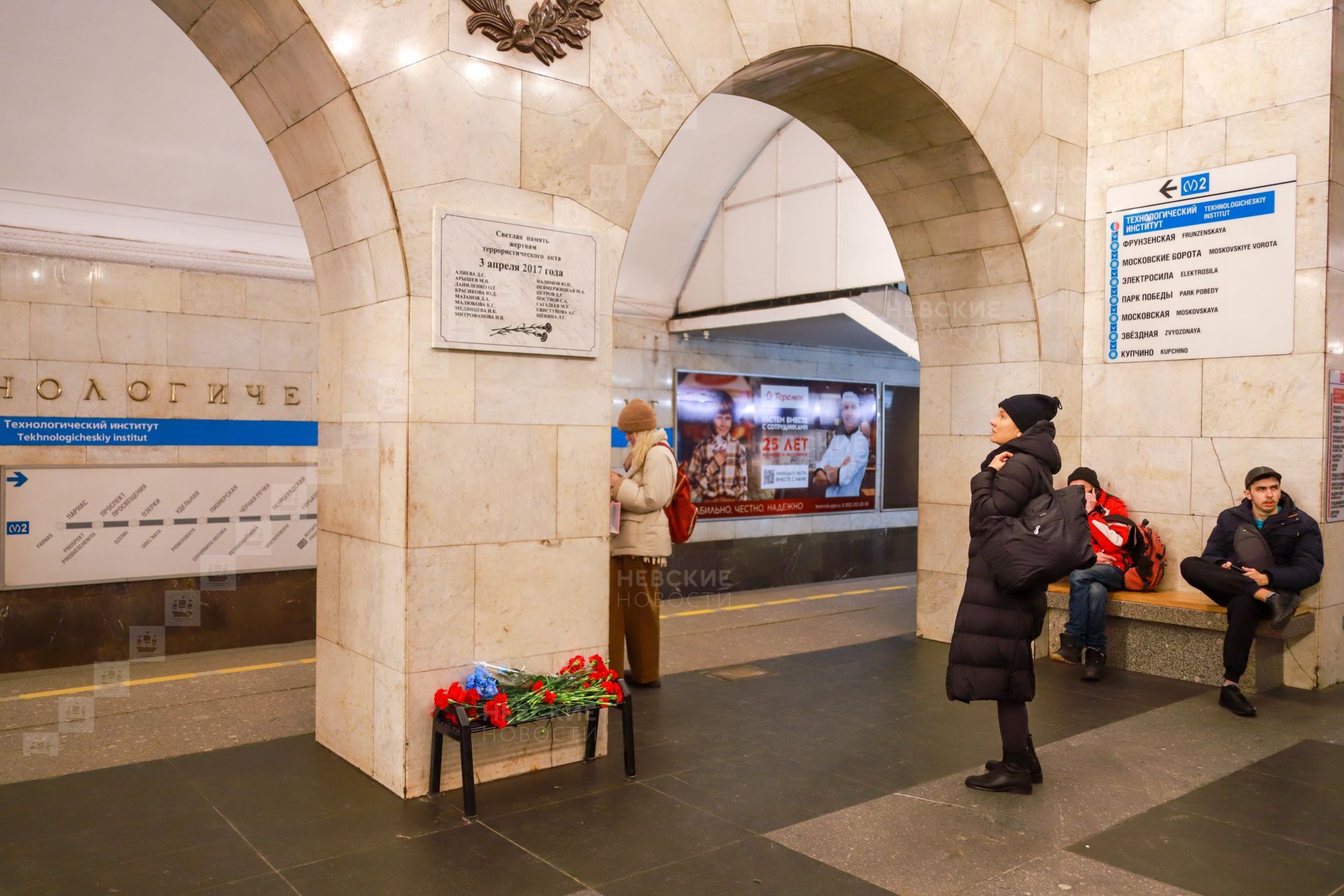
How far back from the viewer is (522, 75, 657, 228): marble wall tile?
4.62 metres

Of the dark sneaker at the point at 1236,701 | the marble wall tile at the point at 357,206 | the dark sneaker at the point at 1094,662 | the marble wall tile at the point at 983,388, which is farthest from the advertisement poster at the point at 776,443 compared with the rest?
the marble wall tile at the point at 357,206

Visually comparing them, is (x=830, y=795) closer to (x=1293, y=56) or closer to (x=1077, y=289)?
(x=1077, y=289)

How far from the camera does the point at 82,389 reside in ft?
22.4

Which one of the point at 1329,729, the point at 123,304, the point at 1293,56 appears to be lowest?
the point at 1329,729

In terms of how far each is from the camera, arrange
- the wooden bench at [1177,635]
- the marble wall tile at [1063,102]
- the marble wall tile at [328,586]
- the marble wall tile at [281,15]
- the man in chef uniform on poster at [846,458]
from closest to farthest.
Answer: the marble wall tile at [281,15] → the marble wall tile at [328,586] → the wooden bench at [1177,635] → the marble wall tile at [1063,102] → the man in chef uniform on poster at [846,458]

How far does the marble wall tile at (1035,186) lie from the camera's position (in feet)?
23.6

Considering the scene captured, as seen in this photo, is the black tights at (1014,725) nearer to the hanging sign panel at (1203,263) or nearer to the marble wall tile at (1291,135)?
the hanging sign panel at (1203,263)

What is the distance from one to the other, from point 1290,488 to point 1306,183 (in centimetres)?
201

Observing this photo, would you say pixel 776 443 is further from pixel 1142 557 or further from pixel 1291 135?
pixel 1291 135

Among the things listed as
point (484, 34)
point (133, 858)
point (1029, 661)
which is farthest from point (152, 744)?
point (1029, 661)

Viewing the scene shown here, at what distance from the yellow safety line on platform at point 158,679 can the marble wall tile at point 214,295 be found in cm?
264

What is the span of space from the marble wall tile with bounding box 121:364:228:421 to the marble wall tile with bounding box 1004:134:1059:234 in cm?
591

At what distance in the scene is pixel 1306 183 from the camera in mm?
6449

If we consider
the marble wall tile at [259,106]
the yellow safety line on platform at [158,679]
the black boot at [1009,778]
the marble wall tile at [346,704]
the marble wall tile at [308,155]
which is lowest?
the yellow safety line on platform at [158,679]
